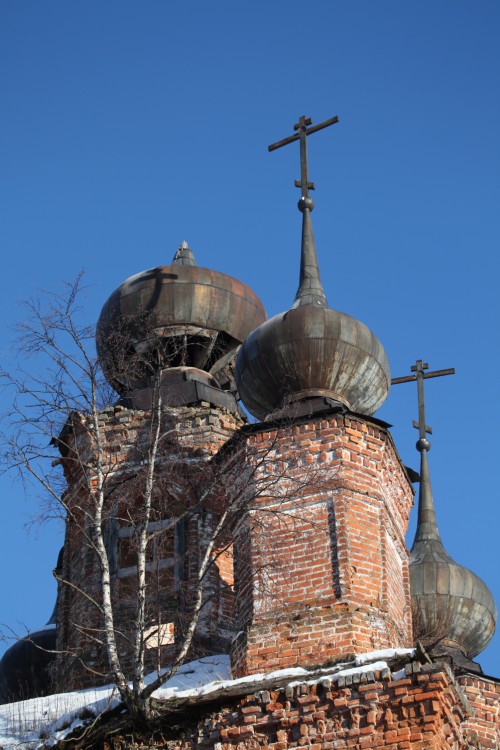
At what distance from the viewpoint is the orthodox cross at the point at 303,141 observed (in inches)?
874

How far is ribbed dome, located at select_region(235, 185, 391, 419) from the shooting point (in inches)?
770

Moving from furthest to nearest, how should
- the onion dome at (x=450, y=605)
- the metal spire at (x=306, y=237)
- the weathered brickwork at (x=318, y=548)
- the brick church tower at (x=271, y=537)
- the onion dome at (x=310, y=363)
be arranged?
the onion dome at (x=450, y=605) → the metal spire at (x=306, y=237) → the onion dome at (x=310, y=363) → the weathered brickwork at (x=318, y=548) → the brick church tower at (x=271, y=537)

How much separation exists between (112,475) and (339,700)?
6080 millimetres

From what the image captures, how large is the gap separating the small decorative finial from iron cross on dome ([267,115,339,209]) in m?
1.96

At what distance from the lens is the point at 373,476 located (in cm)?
1880

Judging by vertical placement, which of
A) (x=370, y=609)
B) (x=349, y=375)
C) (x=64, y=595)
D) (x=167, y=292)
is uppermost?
(x=167, y=292)

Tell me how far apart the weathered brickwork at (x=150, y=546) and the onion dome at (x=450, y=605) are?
317cm

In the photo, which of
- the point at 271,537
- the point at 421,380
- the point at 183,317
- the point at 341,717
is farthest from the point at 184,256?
the point at 341,717

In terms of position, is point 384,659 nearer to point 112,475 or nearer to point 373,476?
point 373,476

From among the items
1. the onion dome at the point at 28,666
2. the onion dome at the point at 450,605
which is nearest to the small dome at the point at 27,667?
the onion dome at the point at 28,666

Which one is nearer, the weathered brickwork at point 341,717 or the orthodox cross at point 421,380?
the weathered brickwork at point 341,717

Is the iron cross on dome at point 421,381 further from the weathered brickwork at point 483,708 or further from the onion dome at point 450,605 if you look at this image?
the weathered brickwork at point 483,708

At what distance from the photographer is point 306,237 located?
2183cm

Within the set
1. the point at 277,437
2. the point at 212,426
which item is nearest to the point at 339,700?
the point at 277,437
